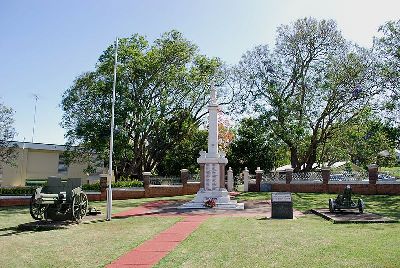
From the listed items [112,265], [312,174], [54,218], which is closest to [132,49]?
[312,174]

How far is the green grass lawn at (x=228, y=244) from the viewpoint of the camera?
305 inches

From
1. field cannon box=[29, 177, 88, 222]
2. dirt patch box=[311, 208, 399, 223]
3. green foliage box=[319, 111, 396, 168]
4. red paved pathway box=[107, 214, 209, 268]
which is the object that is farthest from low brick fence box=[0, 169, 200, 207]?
dirt patch box=[311, 208, 399, 223]

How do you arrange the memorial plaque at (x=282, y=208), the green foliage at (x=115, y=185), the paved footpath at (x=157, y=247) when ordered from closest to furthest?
the paved footpath at (x=157, y=247), the memorial plaque at (x=282, y=208), the green foliage at (x=115, y=185)

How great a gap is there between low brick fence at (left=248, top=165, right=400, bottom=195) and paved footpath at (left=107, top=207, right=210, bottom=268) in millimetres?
16279

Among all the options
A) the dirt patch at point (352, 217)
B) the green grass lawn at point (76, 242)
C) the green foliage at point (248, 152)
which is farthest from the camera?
the green foliage at point (248, 152)

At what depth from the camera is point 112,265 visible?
25.2ft

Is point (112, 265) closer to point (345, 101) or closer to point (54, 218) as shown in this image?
point (54, 218)

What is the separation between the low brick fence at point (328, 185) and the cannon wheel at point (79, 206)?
17671mm

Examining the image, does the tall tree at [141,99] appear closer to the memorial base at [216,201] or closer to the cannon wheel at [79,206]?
the memorial base at [216,201]

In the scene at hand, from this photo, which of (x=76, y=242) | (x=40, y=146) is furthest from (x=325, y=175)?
(x=40, y=146)

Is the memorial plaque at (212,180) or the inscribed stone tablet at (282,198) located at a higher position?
the memorial plaque at (212,180)

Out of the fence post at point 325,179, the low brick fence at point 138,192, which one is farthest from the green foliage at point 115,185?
the fence post at point 325,179

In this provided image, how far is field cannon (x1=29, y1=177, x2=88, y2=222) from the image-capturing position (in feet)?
43.1

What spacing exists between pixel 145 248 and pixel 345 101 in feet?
81.8
